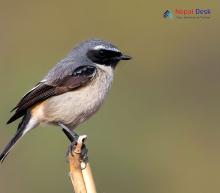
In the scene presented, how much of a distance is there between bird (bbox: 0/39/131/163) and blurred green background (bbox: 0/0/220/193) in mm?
1396

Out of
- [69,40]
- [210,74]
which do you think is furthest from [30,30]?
[210,74]

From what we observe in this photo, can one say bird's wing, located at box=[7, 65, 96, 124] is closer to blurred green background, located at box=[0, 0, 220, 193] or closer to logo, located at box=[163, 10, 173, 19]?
blurred green background, located at box=[0, 0, 220, 193]

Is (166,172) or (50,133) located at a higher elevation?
(50,133)

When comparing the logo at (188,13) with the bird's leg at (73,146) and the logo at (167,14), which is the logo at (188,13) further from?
the bird's leg at (73,146)

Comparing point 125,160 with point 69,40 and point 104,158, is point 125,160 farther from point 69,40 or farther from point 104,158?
point 69,40

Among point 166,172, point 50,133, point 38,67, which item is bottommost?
point 166,172

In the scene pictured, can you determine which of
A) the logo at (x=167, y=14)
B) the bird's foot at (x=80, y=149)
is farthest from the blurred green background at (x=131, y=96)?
the bird's foot at (x=80, y=149)

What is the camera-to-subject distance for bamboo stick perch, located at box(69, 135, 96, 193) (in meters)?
5.26

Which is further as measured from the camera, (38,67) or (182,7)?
(182,7)

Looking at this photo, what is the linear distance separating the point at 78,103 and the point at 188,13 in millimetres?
5655

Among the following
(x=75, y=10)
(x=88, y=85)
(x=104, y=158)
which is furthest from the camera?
(x=75, y=10)

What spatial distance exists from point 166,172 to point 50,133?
157 cm

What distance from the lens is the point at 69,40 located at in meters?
12.0

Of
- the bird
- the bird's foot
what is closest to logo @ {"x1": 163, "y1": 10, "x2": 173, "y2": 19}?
the bird
